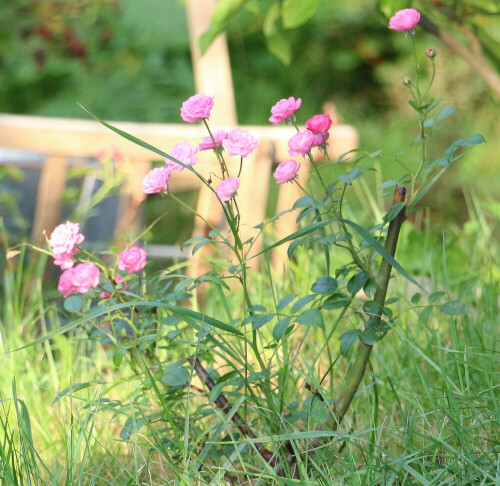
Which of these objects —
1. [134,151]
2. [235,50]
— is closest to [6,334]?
[134,151]

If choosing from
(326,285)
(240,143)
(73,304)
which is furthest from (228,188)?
(73,304)

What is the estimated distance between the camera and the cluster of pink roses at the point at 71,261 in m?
0.93

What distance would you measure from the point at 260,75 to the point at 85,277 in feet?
16.6

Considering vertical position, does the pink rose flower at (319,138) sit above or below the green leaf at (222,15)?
below

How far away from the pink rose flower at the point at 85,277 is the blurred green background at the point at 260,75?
13.2ft

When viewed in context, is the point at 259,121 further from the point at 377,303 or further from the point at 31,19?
the point at 377,303

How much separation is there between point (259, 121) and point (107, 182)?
3068 millimetres

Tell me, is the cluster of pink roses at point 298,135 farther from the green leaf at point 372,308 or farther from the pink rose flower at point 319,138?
the green leaf at point 372,308

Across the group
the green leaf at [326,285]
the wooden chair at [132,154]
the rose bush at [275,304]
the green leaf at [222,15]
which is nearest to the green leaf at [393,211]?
the rose bush at [275,304]

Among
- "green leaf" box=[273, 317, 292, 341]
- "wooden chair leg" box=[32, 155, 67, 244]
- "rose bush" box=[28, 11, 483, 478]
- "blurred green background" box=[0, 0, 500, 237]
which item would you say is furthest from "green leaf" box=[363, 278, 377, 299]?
"blurred green background" box=[0, 0, 500, 237]

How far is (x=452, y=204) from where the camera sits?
4.94 metres

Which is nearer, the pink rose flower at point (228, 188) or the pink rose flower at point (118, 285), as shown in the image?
the pink rose flower at point (228, 188)

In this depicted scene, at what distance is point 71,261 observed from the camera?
0.96 meters

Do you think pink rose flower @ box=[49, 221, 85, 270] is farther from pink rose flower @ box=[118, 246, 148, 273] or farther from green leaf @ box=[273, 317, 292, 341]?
green leaf @ box=[273, 317, 292, 341]
